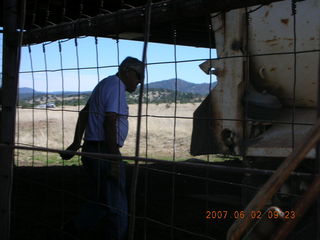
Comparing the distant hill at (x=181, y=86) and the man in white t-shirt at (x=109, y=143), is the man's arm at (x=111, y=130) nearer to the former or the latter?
the man in white t-shirt at (x=109, y=143)

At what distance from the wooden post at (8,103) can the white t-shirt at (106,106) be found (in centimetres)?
52

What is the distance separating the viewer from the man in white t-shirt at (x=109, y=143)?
2992 mm

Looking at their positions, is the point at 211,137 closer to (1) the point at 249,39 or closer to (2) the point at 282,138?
(2) the point at 282,138

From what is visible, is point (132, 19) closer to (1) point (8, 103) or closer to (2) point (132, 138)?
(1) point (8, 103)

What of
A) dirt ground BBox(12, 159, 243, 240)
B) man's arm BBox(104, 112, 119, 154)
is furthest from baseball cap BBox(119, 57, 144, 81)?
dirt ground BBox(12, 159, 243, 240)

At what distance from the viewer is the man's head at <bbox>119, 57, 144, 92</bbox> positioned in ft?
10.3

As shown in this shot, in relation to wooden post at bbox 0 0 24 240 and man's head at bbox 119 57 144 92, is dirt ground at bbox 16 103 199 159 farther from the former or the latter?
wooden post at bbox 0 0 24 240

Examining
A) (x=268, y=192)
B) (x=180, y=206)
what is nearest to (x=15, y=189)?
(x=180, y=206)

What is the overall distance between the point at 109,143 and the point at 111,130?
0.30 feet

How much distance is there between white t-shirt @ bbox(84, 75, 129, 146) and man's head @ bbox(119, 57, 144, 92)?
74 mm

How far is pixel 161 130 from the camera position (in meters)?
15.2

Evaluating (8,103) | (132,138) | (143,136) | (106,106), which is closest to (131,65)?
(106,106)

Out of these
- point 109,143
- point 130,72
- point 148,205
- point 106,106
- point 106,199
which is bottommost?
point 148,205

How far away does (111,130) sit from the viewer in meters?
2.96
